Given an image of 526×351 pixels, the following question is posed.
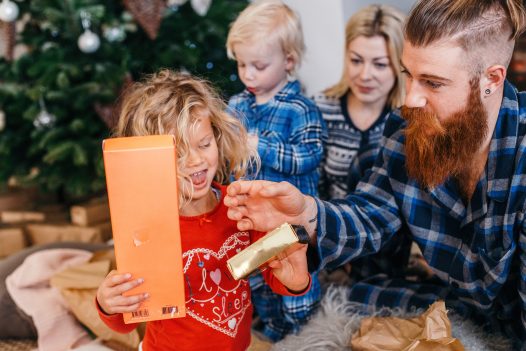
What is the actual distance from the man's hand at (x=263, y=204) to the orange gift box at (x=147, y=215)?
14 cm

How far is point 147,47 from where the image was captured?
2092 millimetres

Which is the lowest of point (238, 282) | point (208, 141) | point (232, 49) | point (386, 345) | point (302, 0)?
point (386, 345)

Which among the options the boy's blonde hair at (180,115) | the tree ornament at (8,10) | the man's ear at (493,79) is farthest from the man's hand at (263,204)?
the tree ornament at (8,10)

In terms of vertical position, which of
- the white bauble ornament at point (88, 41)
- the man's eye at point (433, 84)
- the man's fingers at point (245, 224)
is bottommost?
the man's fingers at point (245, 224)

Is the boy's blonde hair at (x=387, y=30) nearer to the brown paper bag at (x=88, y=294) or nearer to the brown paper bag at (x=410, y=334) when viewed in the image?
the brown paper bag at (x=410, y=334)

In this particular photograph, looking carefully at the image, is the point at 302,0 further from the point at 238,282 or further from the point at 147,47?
the point at 238,282

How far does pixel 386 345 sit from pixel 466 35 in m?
0.68

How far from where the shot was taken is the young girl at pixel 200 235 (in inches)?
41.6

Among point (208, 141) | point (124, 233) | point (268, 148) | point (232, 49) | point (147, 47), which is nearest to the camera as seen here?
point (124, 233)

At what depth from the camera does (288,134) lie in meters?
1.68

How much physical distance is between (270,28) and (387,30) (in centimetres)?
37

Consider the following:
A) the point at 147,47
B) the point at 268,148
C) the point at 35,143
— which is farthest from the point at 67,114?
the point at 268,148

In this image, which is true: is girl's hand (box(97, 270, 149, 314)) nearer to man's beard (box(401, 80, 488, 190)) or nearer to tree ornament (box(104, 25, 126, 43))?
man's beard (box(401, 80, 488, 190))

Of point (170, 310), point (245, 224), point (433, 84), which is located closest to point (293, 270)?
point (245, 224)
